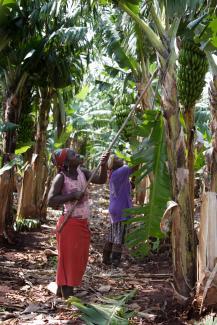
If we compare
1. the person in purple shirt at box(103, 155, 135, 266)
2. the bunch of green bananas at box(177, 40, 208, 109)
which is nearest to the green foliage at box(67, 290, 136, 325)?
the bunch of green bananas at box(177, 40, 208, 109)

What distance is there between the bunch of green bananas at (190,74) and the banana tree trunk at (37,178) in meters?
5.10

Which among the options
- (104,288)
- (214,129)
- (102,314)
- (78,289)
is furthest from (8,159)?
(102,314)

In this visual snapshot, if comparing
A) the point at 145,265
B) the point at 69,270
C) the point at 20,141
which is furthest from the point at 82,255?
the point at 20,141

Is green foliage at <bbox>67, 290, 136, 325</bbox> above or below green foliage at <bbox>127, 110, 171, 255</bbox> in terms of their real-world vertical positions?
below

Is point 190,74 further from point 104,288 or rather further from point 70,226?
point 104,288

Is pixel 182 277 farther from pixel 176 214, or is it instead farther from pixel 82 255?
pixel 82 255

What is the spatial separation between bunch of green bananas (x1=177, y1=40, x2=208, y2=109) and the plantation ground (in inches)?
77.6

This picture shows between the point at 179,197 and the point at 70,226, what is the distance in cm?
125

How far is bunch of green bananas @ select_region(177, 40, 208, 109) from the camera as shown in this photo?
4.87m

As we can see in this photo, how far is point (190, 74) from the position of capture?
4961 mm

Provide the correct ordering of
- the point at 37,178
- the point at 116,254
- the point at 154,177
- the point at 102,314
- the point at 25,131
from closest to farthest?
the point at 102,314 → the point at 154,177 → the point at 116,254 → the point at 37,178 → the point at 25,131

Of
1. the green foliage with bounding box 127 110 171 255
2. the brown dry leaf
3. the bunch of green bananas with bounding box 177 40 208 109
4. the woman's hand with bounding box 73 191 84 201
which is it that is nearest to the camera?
the green foliage with bounding box 127 110 171 255

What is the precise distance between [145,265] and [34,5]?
4.69 metres

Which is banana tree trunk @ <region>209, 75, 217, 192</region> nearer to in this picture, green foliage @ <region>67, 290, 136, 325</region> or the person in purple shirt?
green foliage @ <region>67, 290, 136, 325</region>
